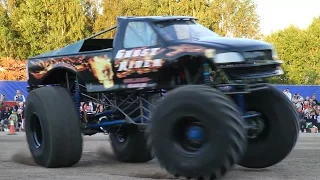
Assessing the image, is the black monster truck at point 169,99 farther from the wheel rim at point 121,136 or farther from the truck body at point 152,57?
the wheel rim at point 121,136

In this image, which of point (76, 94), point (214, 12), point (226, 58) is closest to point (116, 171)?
point (76, 94)

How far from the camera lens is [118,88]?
8.98 metres

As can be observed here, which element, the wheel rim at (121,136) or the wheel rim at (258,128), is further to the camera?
the wheel rim at (121,136)

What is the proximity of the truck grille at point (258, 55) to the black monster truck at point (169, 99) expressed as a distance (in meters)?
0.01

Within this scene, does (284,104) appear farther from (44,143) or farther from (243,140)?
(44,143)

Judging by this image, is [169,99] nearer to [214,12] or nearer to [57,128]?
[57,128]

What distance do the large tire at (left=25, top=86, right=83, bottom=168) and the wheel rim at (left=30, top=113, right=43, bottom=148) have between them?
249 mm

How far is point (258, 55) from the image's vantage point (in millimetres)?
7867

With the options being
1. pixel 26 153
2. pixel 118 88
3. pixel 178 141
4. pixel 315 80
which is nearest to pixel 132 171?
pixel 118 88

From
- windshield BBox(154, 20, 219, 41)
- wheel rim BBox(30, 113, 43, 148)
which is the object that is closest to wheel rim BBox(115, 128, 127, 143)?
wheel rim BBox(30, 113, 43, 148)

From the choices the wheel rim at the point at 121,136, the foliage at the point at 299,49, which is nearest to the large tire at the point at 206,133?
the wheel rim at the point at 121,136

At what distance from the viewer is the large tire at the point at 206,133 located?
673 centimetres

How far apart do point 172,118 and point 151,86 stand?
1368mm

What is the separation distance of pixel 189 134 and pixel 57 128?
2.57m
